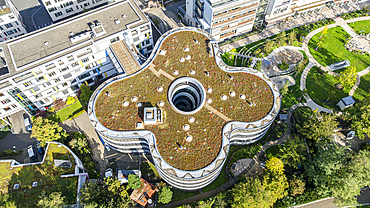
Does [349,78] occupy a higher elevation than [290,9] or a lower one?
lower

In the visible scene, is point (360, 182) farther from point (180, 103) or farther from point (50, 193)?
point (50, 193)

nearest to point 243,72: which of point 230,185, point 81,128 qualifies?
point 230,185

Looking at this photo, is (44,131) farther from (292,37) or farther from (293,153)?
(292,37)

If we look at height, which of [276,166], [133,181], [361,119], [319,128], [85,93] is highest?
[85,93]

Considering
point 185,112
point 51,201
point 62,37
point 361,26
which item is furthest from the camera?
point 361,26

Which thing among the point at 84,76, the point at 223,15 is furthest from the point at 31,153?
the point at 223,15

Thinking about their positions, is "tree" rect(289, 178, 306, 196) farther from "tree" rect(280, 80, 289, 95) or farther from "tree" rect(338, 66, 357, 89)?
"tree" rect(338, 66, 357, 89)

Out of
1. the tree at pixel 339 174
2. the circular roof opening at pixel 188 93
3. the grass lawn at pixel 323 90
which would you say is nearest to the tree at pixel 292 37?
the grass lawn at pixel 323 90
